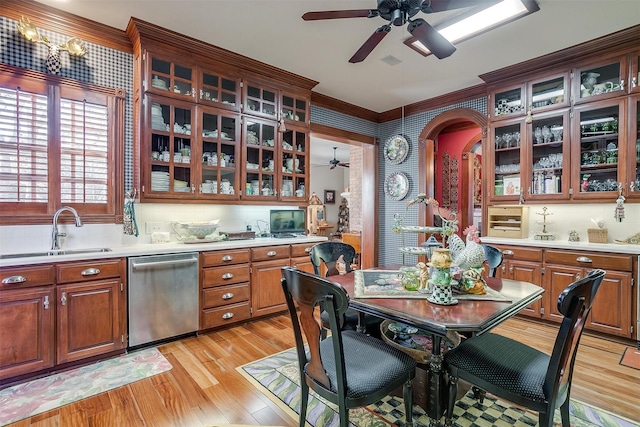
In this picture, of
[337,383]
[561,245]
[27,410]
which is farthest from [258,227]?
[561,245]

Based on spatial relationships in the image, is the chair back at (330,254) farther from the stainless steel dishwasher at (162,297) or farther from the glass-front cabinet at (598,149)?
the glass-front cabinet at (598,149)

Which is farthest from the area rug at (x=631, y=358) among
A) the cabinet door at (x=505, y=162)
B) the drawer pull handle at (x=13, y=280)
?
the drawer pull handle at (x=13, y=280)

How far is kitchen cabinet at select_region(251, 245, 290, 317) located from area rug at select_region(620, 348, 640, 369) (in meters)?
3.17

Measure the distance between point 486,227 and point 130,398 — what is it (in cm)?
416

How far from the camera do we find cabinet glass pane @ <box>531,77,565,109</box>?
3.58 m

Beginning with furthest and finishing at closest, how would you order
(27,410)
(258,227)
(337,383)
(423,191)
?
(423,191), (258,227), (27,410), (337,383)

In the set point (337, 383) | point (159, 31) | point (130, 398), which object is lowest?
point (130, 398)

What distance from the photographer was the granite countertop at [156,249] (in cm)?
231

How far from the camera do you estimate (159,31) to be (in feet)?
9.82

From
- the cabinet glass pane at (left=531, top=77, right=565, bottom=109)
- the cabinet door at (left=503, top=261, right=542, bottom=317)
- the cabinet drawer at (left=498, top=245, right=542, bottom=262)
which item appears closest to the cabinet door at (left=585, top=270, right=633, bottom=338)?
the cabinet door at (left=503, top=261, right=542, bottom=317)

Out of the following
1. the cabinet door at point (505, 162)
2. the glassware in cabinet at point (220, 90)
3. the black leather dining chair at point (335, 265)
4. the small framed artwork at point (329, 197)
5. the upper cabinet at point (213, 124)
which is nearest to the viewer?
the black leather dining chair at point (335, 265)

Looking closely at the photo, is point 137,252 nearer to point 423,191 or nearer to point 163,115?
point 163,115

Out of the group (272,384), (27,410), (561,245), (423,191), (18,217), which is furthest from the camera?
(423,191)

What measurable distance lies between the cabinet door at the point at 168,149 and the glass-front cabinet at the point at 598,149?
4.13 metres
